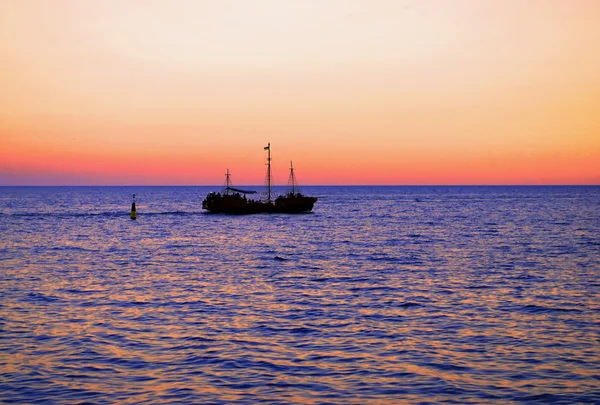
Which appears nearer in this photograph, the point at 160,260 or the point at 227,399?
the point at 227,399

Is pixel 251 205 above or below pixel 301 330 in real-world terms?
above

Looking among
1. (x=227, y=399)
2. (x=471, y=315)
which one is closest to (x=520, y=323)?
(x=471, y=315)

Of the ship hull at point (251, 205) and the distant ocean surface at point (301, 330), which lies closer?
the distant ocean surface at point (301, 330)

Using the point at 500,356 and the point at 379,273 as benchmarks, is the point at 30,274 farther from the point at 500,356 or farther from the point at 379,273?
the point at 500,356

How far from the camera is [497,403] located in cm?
1405

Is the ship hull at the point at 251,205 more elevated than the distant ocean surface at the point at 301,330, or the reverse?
the ship hull at the point at 251,205

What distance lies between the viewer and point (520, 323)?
72.7 feet

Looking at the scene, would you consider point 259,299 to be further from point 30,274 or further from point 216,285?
point 30,274

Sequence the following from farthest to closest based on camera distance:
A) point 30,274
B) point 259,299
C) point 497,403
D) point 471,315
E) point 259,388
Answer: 1. point 30,274
2. point 259,299
3. point 471,315
4. point 259,388
5. point 497,403

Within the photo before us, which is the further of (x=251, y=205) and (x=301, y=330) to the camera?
(x=251, y=205)

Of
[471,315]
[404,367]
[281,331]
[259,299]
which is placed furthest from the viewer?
[259,299]

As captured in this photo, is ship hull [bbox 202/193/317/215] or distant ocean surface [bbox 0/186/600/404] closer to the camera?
distant ocean surface [bbox 0/186/600/404]

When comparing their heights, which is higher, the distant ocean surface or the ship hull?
the ship hull

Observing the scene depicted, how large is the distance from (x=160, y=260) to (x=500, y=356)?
31187mm
